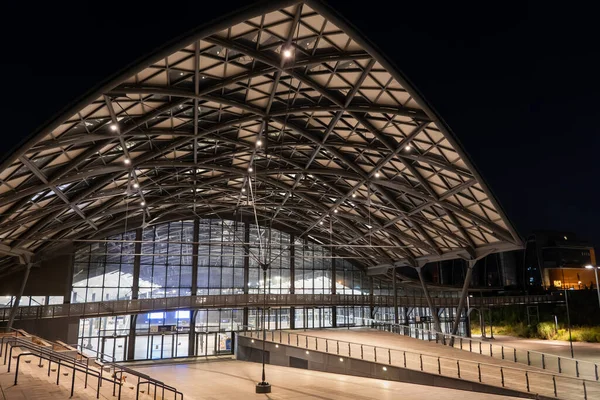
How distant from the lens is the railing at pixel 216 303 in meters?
33.4

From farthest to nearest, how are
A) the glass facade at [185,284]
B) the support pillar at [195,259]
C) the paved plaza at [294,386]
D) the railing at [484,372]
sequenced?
the support pillar at [195,259] → the glass facade at [185,284] → the paved plaza at [294,386] → the railing at [484,372]

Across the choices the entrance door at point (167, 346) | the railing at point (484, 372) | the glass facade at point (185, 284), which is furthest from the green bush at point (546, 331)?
the entrance door at point (167, 346)

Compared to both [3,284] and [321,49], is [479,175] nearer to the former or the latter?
[321,49]

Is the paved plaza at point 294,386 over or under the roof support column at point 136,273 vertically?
under

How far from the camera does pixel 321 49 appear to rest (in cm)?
1675

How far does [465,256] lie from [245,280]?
23.3m

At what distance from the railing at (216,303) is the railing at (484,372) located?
1326cm

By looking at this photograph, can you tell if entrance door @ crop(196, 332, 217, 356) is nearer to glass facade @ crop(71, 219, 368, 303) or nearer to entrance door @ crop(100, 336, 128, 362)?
glass facade @ crop(71, 219, 368, 303)

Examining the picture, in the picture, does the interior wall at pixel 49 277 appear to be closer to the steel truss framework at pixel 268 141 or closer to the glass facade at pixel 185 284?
the glass facade at pixel 185 284

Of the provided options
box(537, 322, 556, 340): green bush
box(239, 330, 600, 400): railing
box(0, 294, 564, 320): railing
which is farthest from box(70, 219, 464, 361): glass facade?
box(537, 322, 556, 340): green bush

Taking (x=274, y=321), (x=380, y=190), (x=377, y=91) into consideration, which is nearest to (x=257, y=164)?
(x=380, y=190)

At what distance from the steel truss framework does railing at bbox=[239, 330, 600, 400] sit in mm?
9366

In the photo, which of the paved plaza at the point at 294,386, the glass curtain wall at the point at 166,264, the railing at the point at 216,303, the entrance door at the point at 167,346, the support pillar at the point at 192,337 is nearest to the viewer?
the paved plaza at the point at 294,386

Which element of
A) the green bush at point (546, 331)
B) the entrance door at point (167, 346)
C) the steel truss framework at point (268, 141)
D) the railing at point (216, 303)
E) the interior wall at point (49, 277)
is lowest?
the entrance door at point (167, 346)
